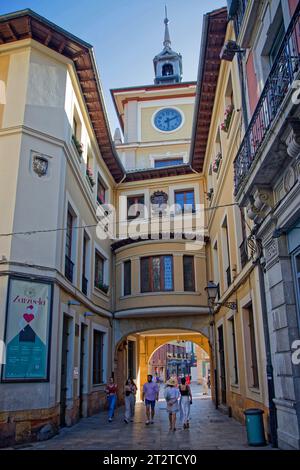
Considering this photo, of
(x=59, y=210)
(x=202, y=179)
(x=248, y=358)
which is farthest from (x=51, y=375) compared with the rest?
(x=202, y=179)

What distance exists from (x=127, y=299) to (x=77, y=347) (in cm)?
518

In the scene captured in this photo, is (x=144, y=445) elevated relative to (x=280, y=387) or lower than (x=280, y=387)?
lower

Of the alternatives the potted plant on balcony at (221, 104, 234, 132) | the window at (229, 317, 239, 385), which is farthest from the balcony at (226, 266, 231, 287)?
the potted plant on balcony at (221, 104, 234, 132)

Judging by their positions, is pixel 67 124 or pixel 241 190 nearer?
pixel 241 190

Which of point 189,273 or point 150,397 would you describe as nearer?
point 150,397

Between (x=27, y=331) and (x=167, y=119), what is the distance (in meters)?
17.9

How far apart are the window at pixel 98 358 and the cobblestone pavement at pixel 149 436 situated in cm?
246

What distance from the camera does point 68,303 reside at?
12.6 metres

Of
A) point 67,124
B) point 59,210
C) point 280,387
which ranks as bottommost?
point 280,387

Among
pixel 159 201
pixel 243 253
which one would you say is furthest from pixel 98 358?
pixel 243 253

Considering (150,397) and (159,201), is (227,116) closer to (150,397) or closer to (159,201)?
(159,201)

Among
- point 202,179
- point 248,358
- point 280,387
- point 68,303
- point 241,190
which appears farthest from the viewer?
point 202,179

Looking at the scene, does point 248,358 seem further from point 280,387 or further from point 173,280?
point 173,280

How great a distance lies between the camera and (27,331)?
10.3 m
